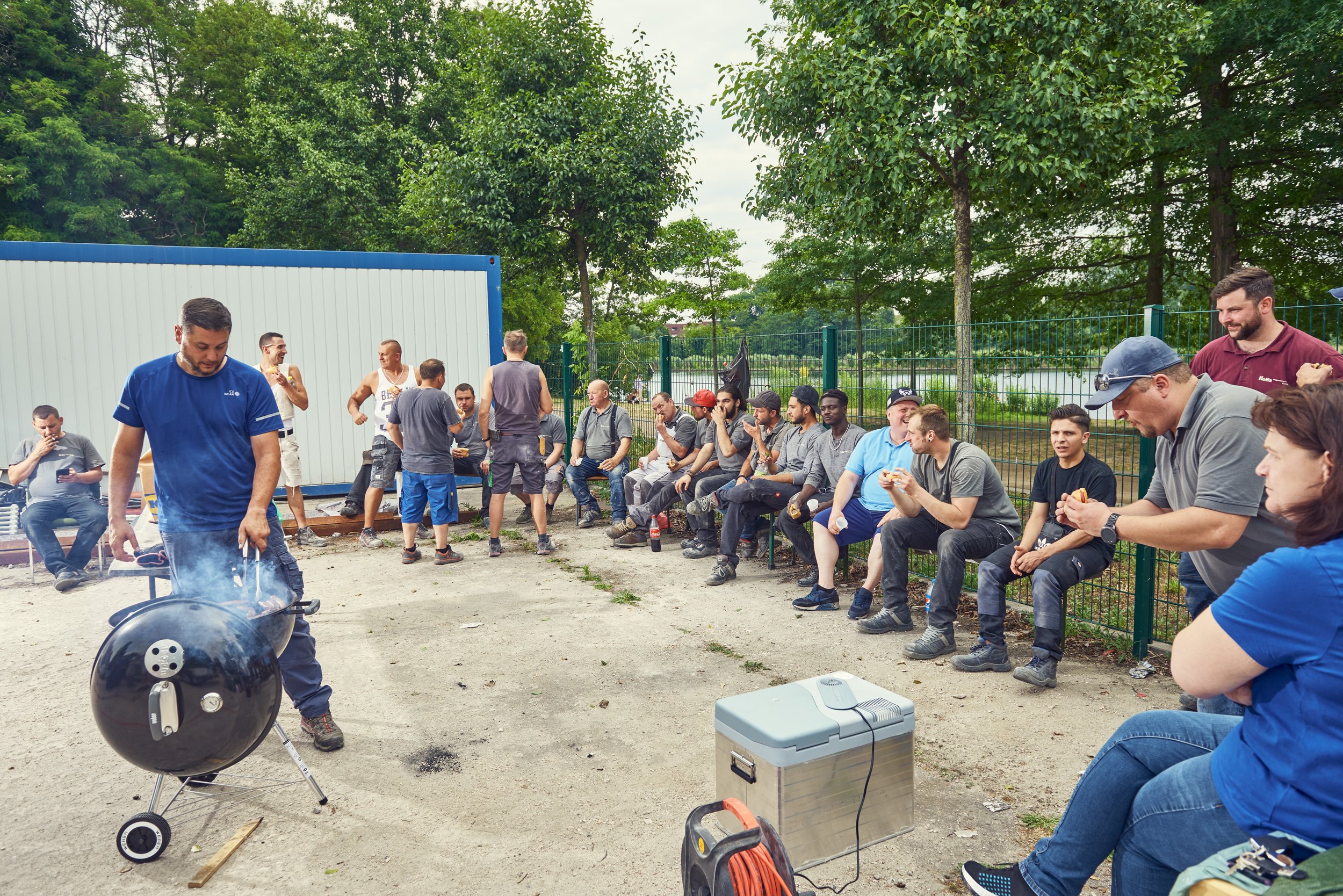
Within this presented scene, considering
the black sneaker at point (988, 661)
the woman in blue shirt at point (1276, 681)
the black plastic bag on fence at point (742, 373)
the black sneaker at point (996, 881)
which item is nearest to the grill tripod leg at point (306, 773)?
the black sneaker at point (996, 881)

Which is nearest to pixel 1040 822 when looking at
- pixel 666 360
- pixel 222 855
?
pixel 222 855

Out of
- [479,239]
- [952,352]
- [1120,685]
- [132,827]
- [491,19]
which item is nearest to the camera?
[132,827]

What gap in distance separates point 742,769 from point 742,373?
5.36 metres

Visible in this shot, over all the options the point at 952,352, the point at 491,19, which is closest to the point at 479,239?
the point at 491,19

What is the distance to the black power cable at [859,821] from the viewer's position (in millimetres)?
2762

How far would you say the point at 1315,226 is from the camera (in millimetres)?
12273

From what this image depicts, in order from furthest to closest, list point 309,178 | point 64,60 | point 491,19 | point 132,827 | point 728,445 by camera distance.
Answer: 1. point 64,60
2. point 309,178
3. point 491,19
4. point 728,445
5. point 132,827

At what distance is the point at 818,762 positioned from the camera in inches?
105

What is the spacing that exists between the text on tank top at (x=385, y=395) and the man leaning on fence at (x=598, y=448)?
76.7 inches

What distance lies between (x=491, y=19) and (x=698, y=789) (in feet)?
57.5

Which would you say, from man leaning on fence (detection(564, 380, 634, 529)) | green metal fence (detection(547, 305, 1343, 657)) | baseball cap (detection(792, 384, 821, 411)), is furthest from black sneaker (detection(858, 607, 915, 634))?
man leaning on fence (detection(564, 380, 634, 529))

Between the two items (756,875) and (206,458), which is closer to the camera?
(756,875)

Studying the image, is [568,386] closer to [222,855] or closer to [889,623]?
[889,623]

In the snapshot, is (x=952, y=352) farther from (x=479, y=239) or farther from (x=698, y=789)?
(x=479, y=239)
